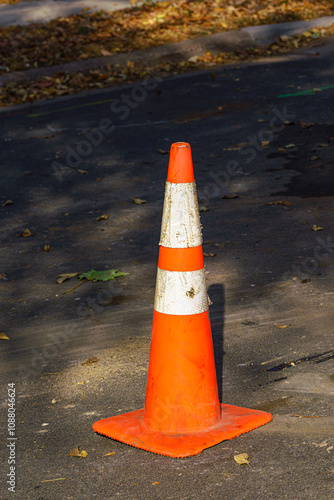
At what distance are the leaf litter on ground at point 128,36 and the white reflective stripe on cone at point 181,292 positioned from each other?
9359mm

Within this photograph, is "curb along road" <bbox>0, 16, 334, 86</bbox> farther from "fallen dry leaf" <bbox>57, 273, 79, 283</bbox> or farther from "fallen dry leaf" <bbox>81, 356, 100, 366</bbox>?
"fallen dry leaf" <bbox>81, 356, 100, 366</bbox>

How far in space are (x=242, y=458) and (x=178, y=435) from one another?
0.35m

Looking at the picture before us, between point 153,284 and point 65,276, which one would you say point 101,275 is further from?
point 153,284

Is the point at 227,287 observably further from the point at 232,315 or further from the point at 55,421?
the point at 55,421

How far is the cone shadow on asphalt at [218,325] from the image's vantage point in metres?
3.70

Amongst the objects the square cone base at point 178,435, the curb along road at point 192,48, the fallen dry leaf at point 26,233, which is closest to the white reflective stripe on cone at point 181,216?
the square cone base at point 178,435

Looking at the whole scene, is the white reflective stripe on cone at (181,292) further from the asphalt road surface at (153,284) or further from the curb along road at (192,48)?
the curb along road at (192,48)

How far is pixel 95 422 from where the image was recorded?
3223 mm

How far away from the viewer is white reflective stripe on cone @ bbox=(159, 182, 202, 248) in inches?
120

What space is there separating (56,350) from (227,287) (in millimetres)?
1333

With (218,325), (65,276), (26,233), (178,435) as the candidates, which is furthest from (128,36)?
(178,435)

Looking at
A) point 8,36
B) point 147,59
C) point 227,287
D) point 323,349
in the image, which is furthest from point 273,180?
point 8,36

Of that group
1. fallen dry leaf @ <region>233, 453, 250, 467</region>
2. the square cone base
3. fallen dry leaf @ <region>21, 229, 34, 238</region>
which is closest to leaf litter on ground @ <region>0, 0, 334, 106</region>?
fallen dry leaf @ <region>21, 229, 34, 238</region>

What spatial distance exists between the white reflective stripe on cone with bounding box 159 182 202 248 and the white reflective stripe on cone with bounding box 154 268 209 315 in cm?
14
